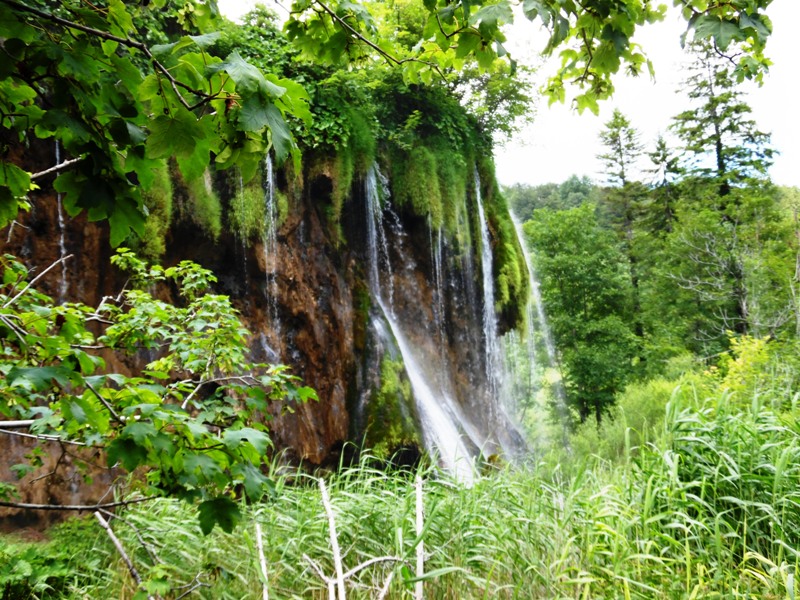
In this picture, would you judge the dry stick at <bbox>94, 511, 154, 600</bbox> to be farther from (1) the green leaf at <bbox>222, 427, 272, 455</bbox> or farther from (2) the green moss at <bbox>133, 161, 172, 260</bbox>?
(2) the green moss at <bbox>133, 161, 172, 260</bbox>

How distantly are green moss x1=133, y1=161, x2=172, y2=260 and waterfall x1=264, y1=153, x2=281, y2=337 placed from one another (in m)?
1.37

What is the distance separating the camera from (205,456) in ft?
4.75

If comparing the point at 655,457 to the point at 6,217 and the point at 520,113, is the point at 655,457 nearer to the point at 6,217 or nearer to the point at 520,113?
the point at 6,217

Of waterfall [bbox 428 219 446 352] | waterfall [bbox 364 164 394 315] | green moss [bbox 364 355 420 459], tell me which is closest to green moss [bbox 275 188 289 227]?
waterfall [bbox 364 164 394 315]

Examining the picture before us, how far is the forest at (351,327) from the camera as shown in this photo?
1.36m

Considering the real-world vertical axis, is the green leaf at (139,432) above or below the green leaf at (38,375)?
below

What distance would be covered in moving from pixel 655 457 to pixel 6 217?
133 inches

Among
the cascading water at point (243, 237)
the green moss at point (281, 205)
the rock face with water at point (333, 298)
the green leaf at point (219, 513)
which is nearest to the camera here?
the green leaf at point (219, 513)

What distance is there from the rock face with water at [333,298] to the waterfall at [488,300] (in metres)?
1.39

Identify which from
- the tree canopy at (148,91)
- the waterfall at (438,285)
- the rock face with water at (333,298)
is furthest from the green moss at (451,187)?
the tree canopy at (148,91)

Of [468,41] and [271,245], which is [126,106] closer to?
[468,41]

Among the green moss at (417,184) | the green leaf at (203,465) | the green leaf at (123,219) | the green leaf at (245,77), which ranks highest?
the green moss at (417,184)

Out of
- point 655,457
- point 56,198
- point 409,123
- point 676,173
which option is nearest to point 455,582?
point 655,457

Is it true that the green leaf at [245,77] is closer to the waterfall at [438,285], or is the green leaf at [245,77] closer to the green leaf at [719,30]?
the green leaf at [719,30]
